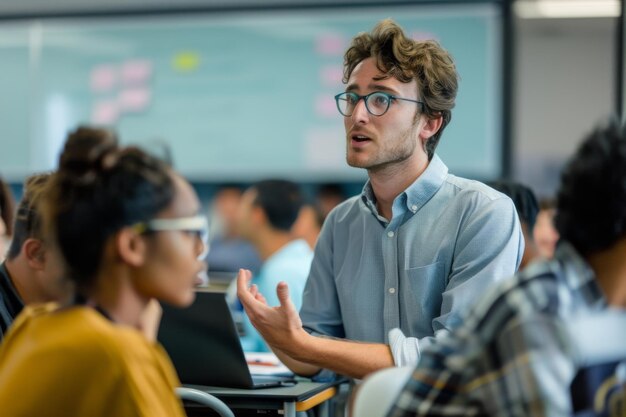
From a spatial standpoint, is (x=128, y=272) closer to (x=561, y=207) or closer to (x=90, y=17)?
(x=561, y=207)

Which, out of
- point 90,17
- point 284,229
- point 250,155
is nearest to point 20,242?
point 284,229

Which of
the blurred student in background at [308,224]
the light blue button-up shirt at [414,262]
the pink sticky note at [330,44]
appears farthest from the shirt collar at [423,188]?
the pink sticky note at [330,44]

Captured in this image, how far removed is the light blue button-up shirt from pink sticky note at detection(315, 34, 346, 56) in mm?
3816

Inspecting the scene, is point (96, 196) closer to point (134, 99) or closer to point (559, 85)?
point (134, 99)

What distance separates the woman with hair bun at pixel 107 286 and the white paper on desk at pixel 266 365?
1.28 meters

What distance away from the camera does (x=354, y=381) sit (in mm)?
2688

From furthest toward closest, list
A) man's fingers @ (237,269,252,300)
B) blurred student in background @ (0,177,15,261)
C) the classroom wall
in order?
the classroom wall < blurred student in background @ (0,177,15,261) < man's fingers @ (237,269,252,300)

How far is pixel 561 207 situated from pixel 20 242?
52.4 inches

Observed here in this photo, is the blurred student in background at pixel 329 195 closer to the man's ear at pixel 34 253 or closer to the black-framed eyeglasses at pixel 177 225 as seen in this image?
the man's ear at pixel 34 253

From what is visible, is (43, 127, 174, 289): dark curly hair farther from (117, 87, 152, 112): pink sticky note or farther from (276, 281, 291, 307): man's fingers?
(117, 87, 152, 112): pink sticky note

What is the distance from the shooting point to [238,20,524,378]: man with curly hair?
2445 mm

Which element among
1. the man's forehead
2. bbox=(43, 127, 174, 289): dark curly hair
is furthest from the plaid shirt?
the man's forehead

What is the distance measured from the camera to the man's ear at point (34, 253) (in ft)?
7.07

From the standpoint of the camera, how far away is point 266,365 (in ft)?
9.84
